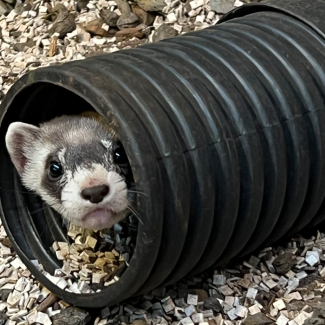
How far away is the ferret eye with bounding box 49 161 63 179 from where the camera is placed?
7.52ft

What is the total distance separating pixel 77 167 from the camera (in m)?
2.17

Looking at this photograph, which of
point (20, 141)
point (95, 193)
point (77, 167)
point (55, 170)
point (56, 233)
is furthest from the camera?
point (56, 233)

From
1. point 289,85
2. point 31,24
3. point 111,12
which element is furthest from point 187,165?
point 31,24

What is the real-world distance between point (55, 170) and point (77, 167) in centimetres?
17

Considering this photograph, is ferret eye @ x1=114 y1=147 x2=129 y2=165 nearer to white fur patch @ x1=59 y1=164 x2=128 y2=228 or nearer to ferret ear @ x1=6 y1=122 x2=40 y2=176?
white fur patch @ x1=59 y1=164 x2=128 y2=228

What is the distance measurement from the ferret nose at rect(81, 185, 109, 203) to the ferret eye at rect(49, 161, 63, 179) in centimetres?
26

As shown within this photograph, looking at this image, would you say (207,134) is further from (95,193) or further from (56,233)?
(56,233)

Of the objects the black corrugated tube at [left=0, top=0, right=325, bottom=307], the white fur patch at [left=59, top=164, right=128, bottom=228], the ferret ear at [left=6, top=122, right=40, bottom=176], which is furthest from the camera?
the ferret ear at [left=6, top=122, right=40, bottom=176]

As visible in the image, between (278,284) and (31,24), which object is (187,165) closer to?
(278,284)

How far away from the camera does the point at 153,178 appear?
1.89 meters

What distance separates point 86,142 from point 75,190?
0.25 m

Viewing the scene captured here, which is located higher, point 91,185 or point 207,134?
point 207,134

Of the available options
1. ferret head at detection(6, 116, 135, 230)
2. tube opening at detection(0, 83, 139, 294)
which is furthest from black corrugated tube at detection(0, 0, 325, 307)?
ferret head at detection(6, 116, 135, 230)

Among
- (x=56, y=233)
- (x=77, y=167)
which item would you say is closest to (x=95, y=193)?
(x=77, y=167)
